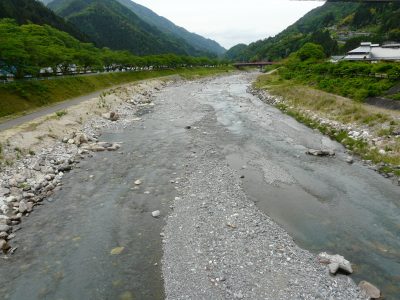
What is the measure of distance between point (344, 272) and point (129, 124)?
3118cm

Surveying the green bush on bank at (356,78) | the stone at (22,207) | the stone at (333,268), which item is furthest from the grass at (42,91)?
the green bush on bank at (356,78)

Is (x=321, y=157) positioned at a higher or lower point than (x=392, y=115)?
lower

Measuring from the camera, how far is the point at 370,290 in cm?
1077

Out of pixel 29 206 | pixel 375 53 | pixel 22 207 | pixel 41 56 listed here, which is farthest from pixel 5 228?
pixel 375 53

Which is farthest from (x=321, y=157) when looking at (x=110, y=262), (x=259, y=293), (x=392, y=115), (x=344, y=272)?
(x=110, y=262)

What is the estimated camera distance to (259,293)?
10.7m

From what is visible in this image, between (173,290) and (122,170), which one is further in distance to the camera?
(122,170)

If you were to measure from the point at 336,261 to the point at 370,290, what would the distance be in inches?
59.3

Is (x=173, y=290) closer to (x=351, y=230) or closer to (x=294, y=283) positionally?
(x=294, y=283)

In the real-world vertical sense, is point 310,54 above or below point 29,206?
above

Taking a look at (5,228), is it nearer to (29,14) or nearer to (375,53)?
(375,53)

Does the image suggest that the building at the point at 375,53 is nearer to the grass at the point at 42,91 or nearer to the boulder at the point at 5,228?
the grass at the point at 42,91

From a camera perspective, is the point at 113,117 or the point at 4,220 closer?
the point at 4,220

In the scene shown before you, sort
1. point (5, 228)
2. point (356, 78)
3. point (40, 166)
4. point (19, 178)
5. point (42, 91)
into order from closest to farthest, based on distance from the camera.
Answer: point (5, 228) < point (19, 178) < point (40, 166) < point (42, 91) < point (356, 78)
